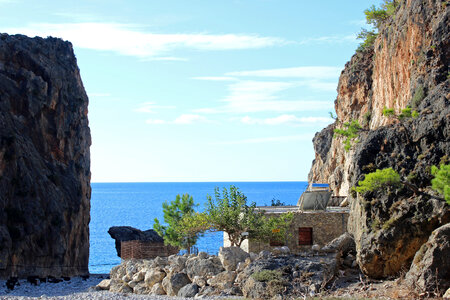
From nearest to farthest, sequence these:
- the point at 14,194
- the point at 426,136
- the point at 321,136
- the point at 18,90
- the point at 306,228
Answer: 1. the point at 426,136
2. the point at 306,228
3. the point at 14,194
4. the point at 18,90
5. the point at 321,136

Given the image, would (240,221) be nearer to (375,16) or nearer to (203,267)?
(203,267)

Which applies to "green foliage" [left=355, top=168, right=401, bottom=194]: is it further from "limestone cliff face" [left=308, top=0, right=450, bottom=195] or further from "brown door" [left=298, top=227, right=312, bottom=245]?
"brown door" [left=298, top=227, right=312, bottom=245]

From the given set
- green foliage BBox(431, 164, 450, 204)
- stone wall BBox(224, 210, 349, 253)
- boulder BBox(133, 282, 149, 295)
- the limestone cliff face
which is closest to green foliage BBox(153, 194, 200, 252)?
boulder BBox(133, 282, 149, 295)

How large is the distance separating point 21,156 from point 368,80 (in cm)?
3297

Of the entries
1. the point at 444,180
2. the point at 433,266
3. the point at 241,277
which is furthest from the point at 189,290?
the point at 444,180

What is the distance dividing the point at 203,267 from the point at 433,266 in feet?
35.2

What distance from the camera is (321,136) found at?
71.7 metres

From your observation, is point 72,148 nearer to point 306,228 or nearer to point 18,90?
point 18,90

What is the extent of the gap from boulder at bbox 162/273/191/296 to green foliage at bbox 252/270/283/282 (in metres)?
4.73

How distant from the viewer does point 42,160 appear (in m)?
59.7

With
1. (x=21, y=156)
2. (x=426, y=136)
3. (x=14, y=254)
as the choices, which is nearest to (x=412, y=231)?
(x=426, y=136)

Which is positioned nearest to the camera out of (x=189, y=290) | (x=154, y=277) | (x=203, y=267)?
(x=189, y=290)

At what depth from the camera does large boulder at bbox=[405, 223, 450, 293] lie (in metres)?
20.8

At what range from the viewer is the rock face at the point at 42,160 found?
5278 cm
